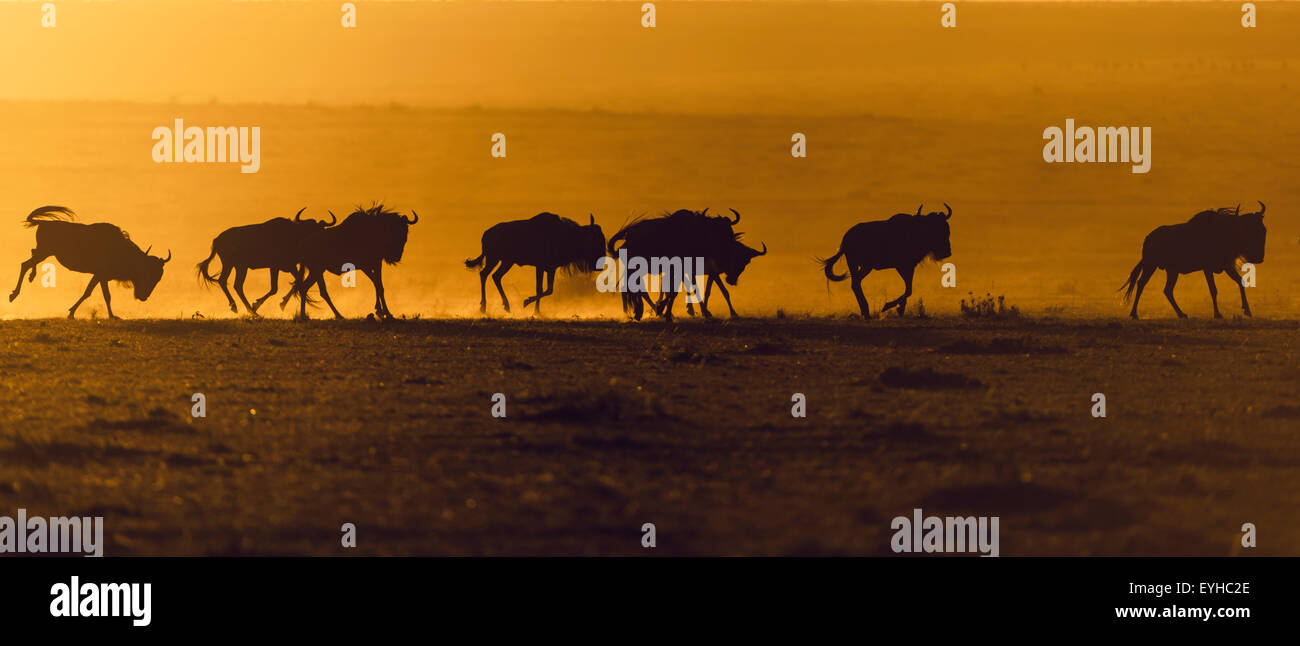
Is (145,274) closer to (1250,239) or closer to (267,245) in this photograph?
(267,245)

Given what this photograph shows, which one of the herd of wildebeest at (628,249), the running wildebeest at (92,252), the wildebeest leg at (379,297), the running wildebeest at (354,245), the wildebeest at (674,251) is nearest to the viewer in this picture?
the wildebeest leg at (379,297)

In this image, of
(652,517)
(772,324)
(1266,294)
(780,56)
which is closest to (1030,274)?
(1266,294)

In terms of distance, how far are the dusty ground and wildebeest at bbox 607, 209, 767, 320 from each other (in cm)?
443

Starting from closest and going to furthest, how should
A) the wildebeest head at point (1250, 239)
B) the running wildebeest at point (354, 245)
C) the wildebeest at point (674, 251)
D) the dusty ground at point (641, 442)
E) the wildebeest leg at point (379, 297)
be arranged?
the dusty ground at point (641, 442)
the wildebeest leg at point (379, 297)
the running wildebeest at point (354, 245)
the wildebeest at point (674, 251)
the wildebeest head at point (1250, 239)

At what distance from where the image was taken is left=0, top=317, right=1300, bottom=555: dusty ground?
9312 millimetres

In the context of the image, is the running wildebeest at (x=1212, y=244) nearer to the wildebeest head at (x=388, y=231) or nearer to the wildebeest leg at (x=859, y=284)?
the wildebeest leg at (x=859, y=284)

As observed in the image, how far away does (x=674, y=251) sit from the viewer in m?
24.6

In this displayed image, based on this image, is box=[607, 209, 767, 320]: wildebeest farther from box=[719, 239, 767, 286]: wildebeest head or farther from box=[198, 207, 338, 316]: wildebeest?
box=[198, 207, 338, 316]: wildebeest

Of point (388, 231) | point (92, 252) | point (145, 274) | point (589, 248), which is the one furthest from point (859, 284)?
point (92, 252)

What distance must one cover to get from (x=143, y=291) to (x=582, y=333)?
813cm

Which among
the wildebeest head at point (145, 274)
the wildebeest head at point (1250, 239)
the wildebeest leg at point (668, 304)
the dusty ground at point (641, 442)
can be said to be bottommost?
the dusty ground at point (641, 442)

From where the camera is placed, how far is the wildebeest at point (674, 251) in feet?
80.6

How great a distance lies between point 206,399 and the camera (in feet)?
48.3

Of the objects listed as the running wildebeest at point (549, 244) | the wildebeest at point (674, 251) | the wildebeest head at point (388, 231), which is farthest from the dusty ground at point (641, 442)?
the running wildebeest at point (549, 244)
